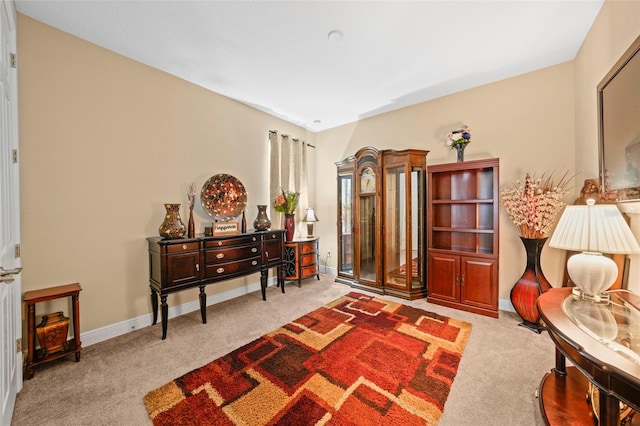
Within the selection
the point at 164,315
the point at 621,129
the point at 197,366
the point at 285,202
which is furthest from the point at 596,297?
the point at 285,202

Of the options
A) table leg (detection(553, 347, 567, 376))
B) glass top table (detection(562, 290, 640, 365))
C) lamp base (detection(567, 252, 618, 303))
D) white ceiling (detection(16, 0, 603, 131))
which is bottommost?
table leg (detection(553, 347, 567, 376))

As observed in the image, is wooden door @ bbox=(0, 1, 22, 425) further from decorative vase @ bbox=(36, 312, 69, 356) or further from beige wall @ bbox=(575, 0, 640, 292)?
beige wall @ bbox=(575, 0, 640, 292)

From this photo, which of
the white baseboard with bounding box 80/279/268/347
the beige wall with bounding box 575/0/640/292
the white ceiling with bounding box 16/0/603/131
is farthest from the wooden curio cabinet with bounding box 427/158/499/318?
the white baseboard with bounding box 80/279/268/347

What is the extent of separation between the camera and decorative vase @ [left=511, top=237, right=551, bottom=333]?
2.60 meters

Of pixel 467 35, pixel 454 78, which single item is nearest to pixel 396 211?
pixel 454 78

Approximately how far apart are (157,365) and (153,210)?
5.35 ft

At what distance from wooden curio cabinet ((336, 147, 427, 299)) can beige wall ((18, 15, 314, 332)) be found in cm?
220

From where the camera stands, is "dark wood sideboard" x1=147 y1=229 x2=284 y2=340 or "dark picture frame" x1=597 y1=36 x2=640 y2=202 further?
"dark wood sideboard" x1=147 y1=229 x2=284 y2=340

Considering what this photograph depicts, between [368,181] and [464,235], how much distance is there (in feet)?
5.16

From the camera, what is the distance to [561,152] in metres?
Answer: 2.76

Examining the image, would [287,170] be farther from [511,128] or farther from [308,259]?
[511,128]

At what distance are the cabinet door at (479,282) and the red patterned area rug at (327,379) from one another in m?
0.45

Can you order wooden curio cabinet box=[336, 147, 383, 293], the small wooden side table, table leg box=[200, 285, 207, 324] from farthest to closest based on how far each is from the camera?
wooden curio cabinet box=[336, 147, 383, 293], table leg box=[200, 285, 207, 324], the small wooden side table

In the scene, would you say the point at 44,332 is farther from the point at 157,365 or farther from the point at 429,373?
the point at 429,373
